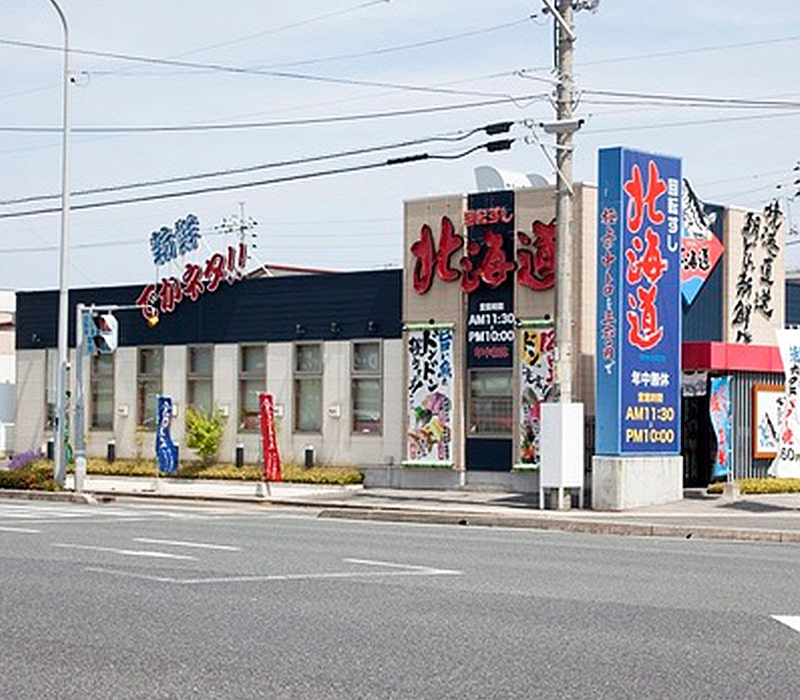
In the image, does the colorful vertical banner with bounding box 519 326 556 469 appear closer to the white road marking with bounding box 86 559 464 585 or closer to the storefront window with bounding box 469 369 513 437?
the storefront window with bounding box 469 369 513 437

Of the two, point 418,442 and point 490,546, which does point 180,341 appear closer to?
point 418,442

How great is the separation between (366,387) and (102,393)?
32.9ft

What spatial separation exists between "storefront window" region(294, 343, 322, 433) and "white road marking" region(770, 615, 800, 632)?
87.1 feet

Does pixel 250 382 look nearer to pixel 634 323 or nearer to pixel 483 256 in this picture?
pixel 483 256

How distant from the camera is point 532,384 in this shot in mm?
34688

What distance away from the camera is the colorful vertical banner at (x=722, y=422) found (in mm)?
33125

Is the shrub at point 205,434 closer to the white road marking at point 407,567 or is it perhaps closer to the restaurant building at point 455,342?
the restaurant building at point 455,342

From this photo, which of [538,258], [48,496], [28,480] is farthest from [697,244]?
[28,480]

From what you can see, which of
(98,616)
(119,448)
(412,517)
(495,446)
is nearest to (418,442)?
(495,446)

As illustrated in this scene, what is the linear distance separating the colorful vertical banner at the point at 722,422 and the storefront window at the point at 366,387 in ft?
28.0

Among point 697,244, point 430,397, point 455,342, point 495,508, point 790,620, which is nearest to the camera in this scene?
point 790,620

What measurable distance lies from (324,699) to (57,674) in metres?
1.93

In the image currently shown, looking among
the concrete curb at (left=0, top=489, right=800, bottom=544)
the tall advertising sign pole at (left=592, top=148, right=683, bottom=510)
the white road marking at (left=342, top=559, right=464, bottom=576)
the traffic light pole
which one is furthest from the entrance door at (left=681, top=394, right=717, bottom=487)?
the white road marking at (left=342, top=559, right=464, bottom=576)

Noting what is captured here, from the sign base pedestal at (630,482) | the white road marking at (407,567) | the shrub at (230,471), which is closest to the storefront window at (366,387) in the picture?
the shrub at (230,471)
